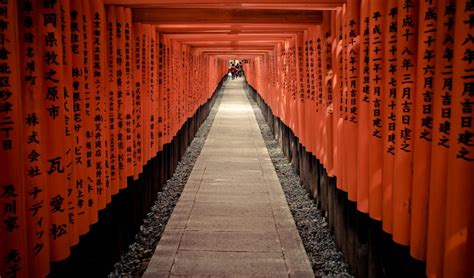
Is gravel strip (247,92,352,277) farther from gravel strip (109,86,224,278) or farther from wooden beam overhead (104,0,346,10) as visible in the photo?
wooden beam overhead (104,0,346,10)

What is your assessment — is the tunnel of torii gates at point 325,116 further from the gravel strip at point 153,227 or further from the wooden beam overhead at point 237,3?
the gravel strip at point 153,227

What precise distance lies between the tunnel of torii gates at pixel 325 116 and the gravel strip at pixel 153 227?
88 cm

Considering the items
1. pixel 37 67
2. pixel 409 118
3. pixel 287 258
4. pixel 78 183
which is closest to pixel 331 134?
pixel 287 258

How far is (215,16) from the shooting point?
723 cm

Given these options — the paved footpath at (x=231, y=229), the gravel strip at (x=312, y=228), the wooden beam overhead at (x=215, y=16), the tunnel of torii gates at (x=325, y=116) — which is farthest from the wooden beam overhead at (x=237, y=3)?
the gravel strip at (x=312, y=228)

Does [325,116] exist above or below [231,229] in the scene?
above

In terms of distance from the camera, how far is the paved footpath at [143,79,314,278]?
6113 millimetres

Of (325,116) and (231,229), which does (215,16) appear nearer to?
(325,116)

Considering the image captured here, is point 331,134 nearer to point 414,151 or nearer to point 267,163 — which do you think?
point 414,151

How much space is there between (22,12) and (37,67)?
42 cm

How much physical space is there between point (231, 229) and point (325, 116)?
244 centimetres

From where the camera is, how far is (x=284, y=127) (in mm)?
14781

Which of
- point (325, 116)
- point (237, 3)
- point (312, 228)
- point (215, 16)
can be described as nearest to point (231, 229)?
point (312, 228)

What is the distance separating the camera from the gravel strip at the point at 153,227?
638 cm
